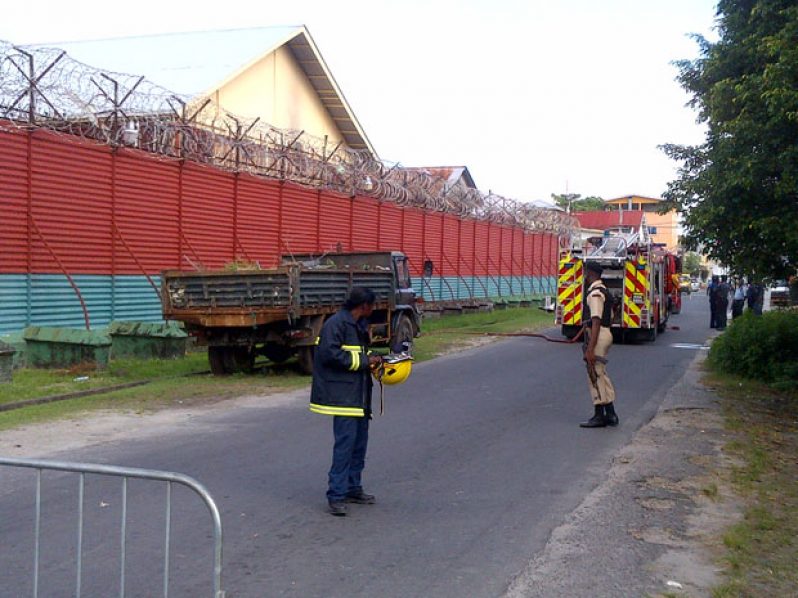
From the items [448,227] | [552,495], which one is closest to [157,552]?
[552,495]

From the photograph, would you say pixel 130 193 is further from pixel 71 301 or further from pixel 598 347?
pixel 598 347

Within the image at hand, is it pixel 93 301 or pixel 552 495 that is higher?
pixel 93 301

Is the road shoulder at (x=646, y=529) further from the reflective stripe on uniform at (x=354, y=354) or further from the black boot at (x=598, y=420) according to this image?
the reflective stripe on uniform at (x=354, y=354)

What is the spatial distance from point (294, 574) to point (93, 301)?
14111 mm

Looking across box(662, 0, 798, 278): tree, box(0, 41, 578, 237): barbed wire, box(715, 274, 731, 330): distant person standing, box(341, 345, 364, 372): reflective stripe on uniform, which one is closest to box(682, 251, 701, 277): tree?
box(715, 274, 731, 330): distant person standing

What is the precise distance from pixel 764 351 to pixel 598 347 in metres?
6.92

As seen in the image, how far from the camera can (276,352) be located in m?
17.1

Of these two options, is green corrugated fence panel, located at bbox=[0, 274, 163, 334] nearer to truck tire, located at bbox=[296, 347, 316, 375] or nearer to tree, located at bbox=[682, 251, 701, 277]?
truck tire, located at bbox=[296, 347, 316, 375]

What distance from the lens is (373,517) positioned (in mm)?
7062

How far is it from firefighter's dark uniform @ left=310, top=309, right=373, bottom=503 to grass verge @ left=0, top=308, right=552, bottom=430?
5.59 metres

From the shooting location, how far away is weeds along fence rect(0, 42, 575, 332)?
55.1 feet

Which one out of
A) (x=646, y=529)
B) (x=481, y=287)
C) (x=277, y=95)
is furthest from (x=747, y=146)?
(x=481, y=287)

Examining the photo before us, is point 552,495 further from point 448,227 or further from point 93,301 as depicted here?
point 448,227

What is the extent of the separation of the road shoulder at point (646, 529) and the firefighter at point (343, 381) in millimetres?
1652
